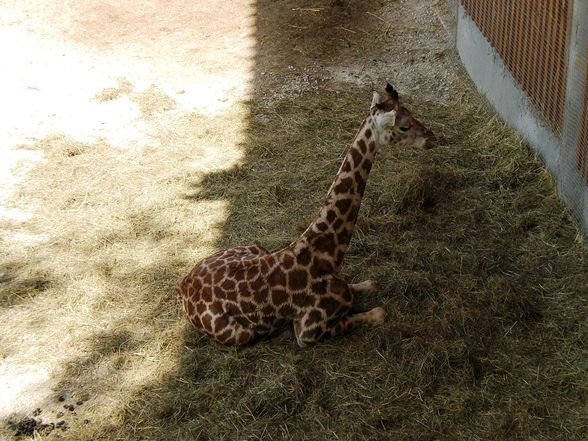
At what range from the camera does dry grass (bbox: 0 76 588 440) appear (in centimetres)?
512

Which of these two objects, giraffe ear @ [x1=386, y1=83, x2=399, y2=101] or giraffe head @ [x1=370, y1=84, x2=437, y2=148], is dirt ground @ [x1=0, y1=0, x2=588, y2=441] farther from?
giraffe ear @ [x1=386, y1=83, x2=399, y2=101]

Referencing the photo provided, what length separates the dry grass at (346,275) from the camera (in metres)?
5.12

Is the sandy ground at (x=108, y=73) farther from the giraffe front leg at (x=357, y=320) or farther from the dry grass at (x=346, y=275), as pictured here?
the giraffe front leg at (x=357, y=320)

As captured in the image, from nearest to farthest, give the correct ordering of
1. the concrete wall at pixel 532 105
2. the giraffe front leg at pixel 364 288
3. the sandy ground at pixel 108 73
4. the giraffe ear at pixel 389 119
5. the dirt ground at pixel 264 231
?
the dirt ground at pixel 264 231 < the giraffe ear at pixel 389 119 < the giraffe front leg at pixel 364 288 < the concrete wall at pixel 532 105 < the sandy ground at pixel 108 73

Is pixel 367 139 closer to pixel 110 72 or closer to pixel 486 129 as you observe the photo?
pixel 486 129

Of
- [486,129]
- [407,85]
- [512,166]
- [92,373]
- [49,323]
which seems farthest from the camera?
[407,85]

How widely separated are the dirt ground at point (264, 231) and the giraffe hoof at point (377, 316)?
3.2 inches

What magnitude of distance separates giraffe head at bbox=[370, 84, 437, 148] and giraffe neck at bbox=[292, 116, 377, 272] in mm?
74

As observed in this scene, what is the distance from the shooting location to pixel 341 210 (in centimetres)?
570

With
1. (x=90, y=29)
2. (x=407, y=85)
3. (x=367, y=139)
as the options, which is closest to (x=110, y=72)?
(x=90, y=29)

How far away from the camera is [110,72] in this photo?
10789 millimetres

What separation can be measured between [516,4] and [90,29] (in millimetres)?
6417

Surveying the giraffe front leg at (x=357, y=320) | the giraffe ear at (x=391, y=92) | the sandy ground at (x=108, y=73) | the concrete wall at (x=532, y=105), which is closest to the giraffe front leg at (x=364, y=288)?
the giraffe front leg at (x=357, y=320)

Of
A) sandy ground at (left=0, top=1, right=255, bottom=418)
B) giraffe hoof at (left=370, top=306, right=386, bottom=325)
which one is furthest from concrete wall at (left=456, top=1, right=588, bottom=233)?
sandy ground at (left=0, top=1, right=255, bottom=418)
